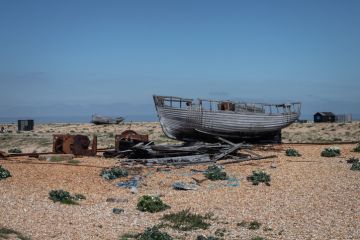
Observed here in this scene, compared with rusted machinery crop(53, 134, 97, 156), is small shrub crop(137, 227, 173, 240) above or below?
below

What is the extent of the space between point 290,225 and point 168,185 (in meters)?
6.61

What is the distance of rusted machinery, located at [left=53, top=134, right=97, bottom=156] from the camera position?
26000 millimetres

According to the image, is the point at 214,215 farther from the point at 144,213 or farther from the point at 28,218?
the point at 28,218

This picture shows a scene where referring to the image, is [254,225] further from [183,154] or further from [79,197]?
[183,154]

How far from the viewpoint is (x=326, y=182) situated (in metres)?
19.5

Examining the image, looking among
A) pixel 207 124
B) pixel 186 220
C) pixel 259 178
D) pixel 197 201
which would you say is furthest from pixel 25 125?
pixel 186 220

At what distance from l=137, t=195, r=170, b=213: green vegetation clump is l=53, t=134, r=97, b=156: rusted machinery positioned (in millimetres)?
11573

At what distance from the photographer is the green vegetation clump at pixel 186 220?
13297 millimetres

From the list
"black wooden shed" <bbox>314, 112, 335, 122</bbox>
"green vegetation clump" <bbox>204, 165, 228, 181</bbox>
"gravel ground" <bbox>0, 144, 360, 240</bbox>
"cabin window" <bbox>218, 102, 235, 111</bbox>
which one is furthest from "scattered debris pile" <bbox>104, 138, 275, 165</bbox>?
"black wooden shed" <bbox>314, 112, 335, 122</bbox>

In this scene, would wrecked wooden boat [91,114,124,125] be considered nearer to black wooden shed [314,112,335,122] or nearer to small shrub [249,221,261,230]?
black wooden shed [314,112,335,122]

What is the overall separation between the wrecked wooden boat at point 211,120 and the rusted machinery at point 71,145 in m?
5.18

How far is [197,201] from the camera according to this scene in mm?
16359

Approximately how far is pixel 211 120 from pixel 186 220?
610 inches

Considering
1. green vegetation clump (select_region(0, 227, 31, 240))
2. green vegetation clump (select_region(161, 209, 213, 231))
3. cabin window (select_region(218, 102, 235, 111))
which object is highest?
cabin window (select_region(218, 102, 235, 111))
